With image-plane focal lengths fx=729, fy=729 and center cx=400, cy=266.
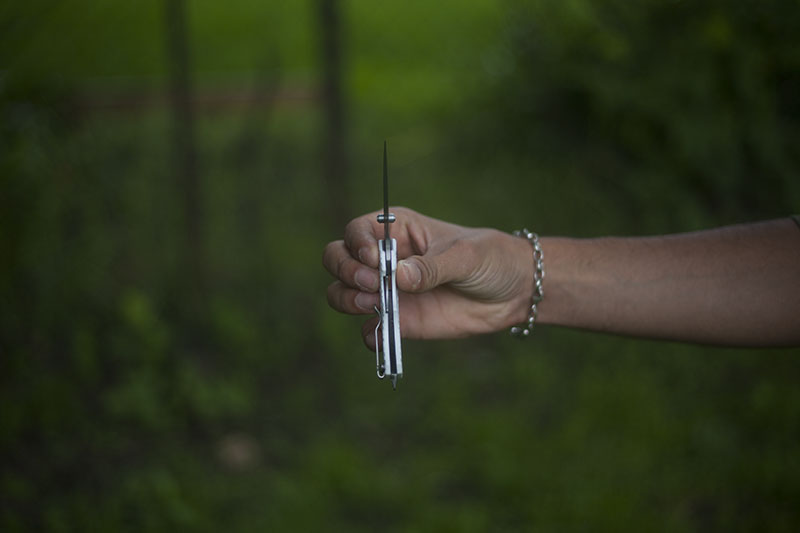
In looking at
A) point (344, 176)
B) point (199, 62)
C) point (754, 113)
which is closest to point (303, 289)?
point (344, 176)

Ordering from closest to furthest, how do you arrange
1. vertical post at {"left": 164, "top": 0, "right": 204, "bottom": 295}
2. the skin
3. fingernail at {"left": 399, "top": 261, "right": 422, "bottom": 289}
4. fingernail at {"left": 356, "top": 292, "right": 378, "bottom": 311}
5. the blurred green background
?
fingernail at {"left": 399, "top": 261, "right": 422, "bottom": 289} → fingernail at {"left": 356, "top": 292, "right": 378, "bottom": 311} → the skin → the blurred green background → vertical post at {"left": 164, "top": 0, "right": 204, "bottom": 295}

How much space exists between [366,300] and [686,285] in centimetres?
86

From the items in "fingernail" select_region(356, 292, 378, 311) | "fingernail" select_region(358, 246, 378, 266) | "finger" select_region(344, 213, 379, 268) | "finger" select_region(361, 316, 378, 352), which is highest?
"finger" select_region(344, 213, 379, 268)

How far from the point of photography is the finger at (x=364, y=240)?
5.05 feet

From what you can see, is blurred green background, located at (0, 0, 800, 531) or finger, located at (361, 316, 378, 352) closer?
finger, located at (361, 316, 378, 352)

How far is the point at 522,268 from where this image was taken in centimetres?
187

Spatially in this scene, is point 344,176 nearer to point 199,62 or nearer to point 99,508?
point 99,508

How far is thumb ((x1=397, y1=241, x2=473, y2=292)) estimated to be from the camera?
1.52m

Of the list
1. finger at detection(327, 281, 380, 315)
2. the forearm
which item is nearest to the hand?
finger at detection(327, 281, 380, 315)

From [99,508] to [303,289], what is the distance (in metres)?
1.50

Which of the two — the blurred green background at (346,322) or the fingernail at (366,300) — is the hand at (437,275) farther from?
the blurred green background at (346,322)

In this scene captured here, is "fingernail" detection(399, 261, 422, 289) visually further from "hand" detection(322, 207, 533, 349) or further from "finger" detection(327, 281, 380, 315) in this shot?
"finger" detection(327, 281, 380, 315)

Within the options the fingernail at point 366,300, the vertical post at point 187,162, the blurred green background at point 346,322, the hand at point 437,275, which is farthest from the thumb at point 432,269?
the vertical post at point 187,162

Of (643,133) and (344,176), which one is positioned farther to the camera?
(643,133)
